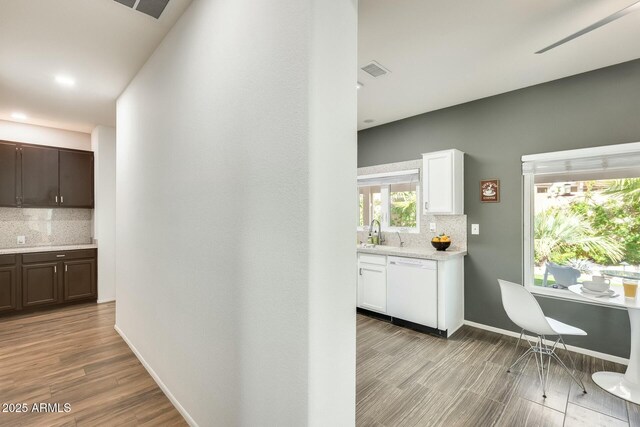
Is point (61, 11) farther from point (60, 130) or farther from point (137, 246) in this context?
point (60, 130)

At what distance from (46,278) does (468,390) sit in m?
5.53

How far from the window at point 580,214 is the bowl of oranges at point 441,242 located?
2.70 ft

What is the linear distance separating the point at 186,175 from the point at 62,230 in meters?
4.41

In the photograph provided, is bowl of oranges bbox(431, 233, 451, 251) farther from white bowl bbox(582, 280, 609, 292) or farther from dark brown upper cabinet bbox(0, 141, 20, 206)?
dark brown upper cabinet bbox(0, 141, 20, 206)

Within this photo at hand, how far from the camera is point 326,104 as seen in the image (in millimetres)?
1143

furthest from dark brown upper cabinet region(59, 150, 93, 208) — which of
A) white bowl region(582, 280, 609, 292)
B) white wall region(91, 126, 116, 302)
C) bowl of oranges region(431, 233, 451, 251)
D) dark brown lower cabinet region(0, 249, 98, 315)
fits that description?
white bowl region(582, 280, 609, 292)

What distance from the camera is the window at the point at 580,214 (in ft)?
9.05

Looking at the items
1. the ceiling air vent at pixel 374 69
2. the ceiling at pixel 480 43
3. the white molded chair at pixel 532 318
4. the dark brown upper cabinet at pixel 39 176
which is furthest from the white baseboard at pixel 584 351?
the dark brown upper cabinet at pixel 39 176

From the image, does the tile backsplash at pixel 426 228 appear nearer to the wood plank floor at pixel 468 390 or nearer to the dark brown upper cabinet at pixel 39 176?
the wood plank floor at pixel 468 390

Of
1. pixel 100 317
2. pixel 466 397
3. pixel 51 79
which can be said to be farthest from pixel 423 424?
pixel 51 79

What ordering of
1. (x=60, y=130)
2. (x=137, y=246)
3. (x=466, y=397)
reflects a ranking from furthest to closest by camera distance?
(x=60, y=130)
(x=137, y=246)
(x=466, y=397)

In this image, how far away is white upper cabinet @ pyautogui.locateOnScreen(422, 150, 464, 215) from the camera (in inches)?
142

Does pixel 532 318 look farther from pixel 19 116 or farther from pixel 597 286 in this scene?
pixel 19 116

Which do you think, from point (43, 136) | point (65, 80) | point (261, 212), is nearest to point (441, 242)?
point (261, 212)
